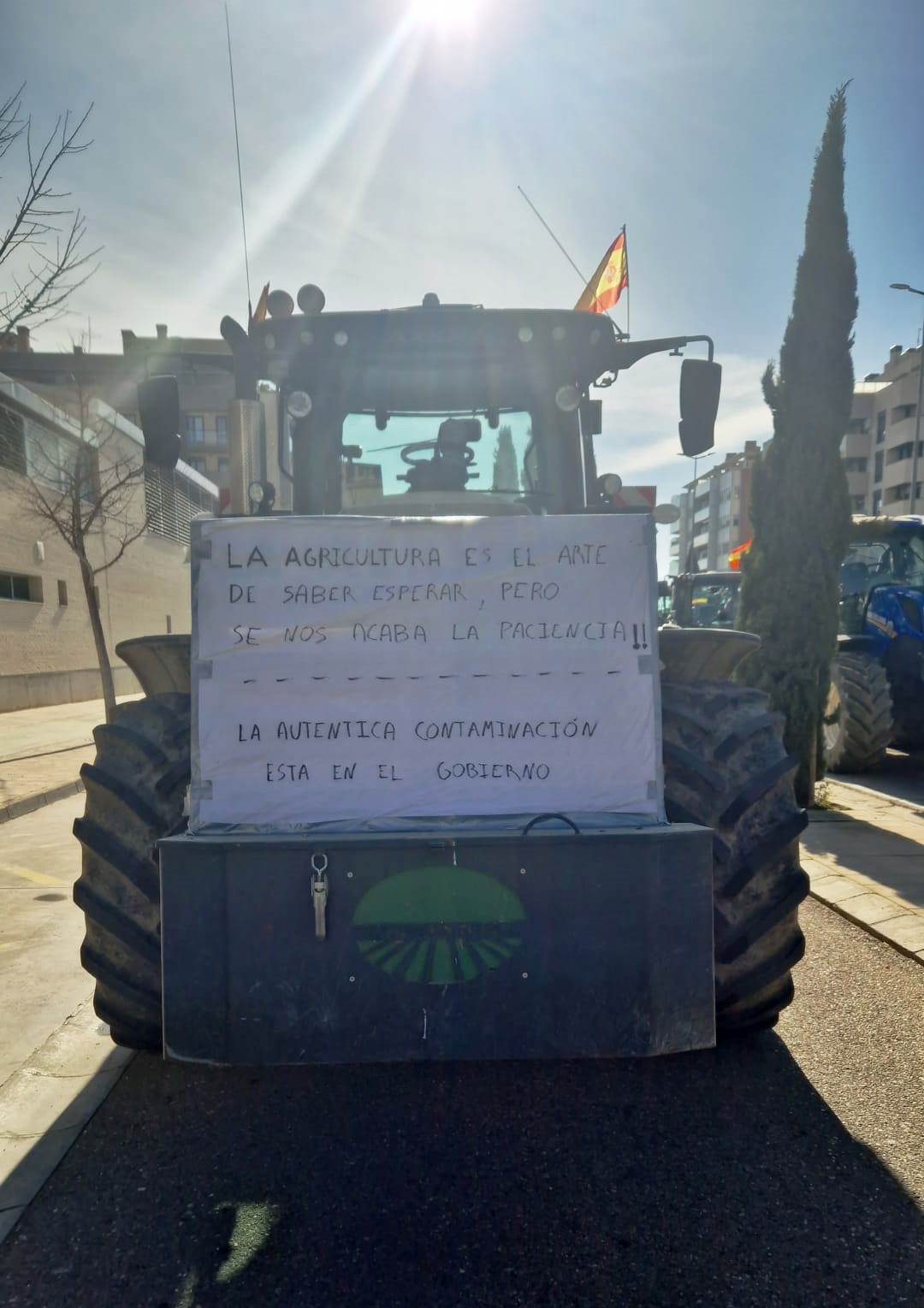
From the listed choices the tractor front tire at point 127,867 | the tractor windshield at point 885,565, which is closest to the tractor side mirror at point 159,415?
the tractor front tire at point 127,867

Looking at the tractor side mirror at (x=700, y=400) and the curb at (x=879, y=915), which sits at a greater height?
the tractor side mirror at (x=700, y=400)

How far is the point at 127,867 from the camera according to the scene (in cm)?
268

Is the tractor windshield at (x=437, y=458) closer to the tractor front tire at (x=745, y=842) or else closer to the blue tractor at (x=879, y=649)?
the tractor front tire at (x=745, y=842)

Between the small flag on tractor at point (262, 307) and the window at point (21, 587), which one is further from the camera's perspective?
the window at point (21, 587)

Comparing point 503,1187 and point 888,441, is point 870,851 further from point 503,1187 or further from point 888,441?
point 888,441

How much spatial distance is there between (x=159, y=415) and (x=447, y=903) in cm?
256

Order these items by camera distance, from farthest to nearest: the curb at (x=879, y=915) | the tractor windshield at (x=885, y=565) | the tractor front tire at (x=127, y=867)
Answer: the tractor windshield at (x=885, y=565), the curb at (x=879, y=915), the tractor front tire at (x=127, y=867)

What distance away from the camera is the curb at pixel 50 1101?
2.59 metres

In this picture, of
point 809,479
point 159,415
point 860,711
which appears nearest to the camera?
point 159,415

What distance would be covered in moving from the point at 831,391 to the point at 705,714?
18.4 ft

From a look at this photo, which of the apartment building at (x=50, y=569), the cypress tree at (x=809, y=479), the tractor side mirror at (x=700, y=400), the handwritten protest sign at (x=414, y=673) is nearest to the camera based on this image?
the handwritten protest sign at (x=414, y=673)

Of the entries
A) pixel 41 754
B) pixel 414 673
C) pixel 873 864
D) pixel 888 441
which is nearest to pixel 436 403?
pixel 414 673

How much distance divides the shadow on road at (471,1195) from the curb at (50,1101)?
7 cm

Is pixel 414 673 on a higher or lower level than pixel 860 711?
higher
